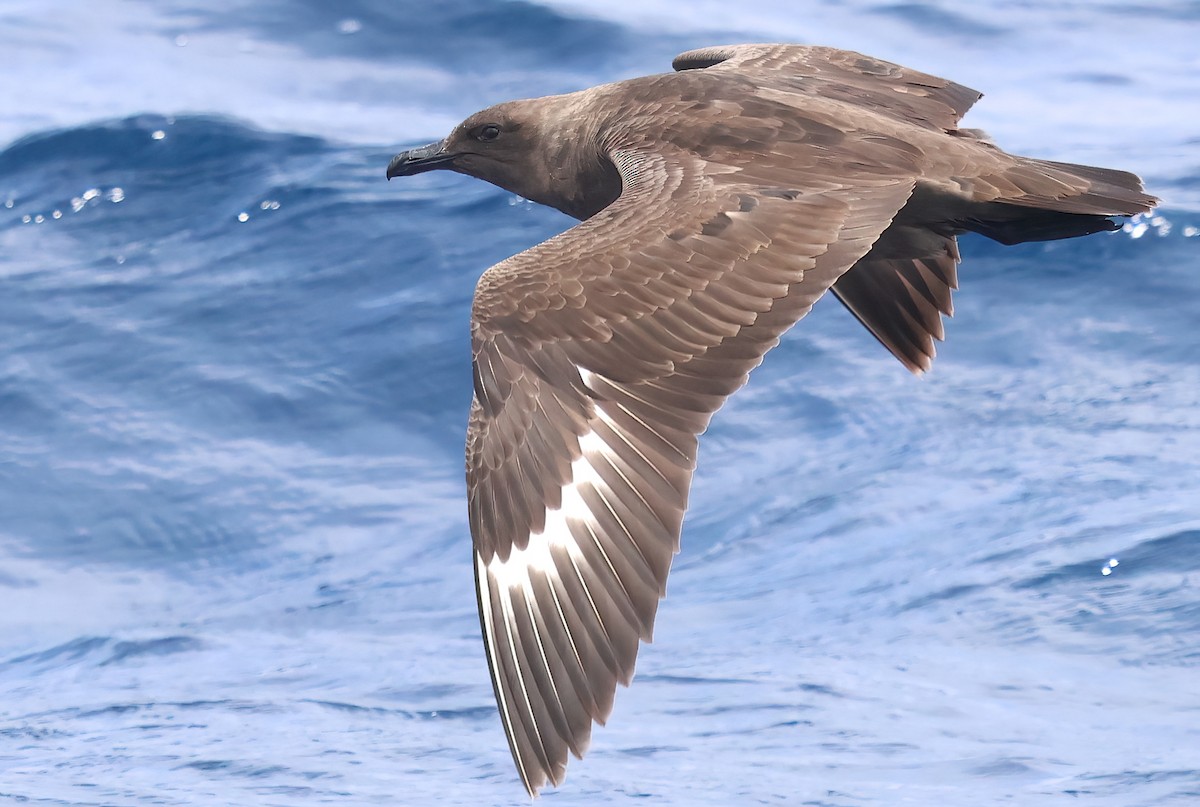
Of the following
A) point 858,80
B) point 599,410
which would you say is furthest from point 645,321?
point 858,80

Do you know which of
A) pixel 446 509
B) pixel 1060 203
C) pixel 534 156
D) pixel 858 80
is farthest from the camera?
pixel 446 509

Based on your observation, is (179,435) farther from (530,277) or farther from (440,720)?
(530,277)

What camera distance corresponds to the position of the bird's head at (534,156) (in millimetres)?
6453

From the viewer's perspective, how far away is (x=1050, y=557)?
8547 millimetres

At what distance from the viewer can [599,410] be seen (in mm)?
4980

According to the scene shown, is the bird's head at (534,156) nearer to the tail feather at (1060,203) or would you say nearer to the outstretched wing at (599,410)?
the outstretched wing at (599,410)

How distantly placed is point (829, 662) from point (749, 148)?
3.20 m

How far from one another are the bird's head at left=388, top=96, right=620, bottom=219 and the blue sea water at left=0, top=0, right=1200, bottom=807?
2430 mm

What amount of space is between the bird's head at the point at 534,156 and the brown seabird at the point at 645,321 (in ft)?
1.08

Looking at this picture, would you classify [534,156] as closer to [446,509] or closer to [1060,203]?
[1060,203]

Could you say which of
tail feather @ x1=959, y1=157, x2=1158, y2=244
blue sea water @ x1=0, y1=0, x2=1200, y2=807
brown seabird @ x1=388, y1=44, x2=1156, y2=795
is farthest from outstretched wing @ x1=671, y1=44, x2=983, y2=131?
blue sea water @ x1=0, y1=0, x2=1200, y2=807

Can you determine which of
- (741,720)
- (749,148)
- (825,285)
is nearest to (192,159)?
(741,720)

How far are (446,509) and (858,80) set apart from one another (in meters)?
3.41

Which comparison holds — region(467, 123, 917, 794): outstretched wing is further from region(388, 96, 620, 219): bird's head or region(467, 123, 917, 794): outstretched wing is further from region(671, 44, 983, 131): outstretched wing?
region(671, 44, 983, 131): outstretched wing
